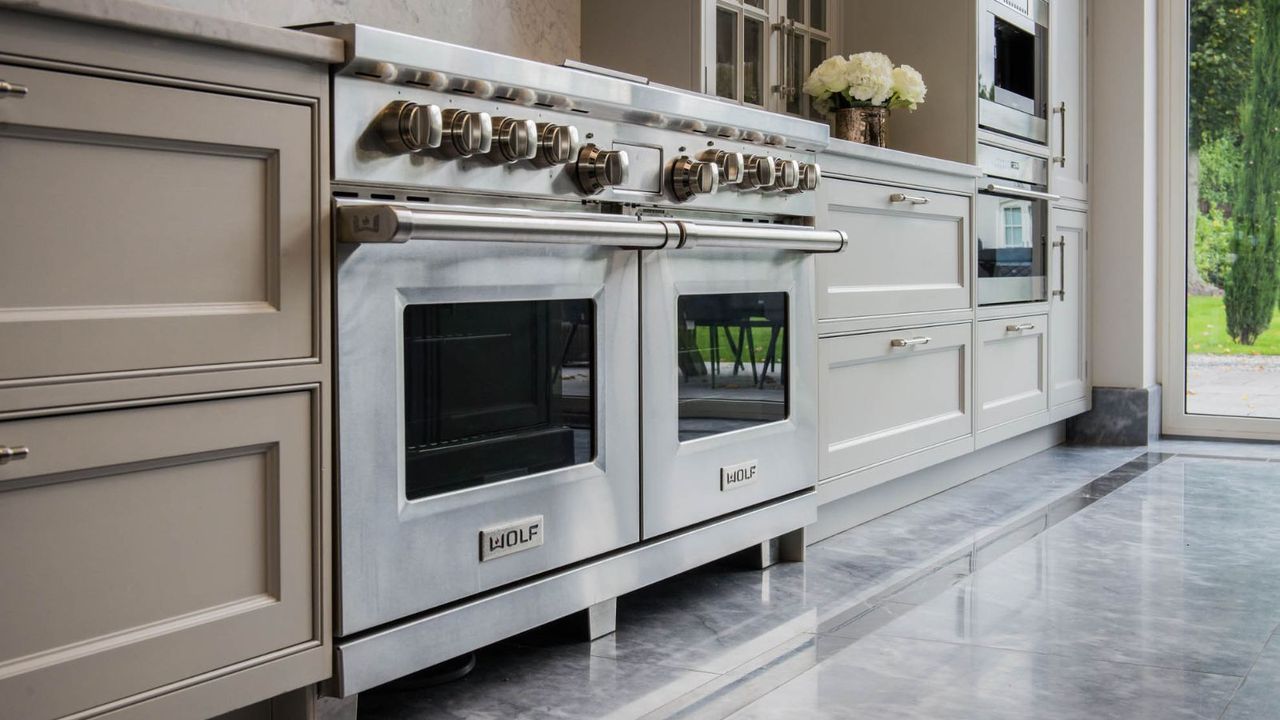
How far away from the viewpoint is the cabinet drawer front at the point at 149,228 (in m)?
1.19

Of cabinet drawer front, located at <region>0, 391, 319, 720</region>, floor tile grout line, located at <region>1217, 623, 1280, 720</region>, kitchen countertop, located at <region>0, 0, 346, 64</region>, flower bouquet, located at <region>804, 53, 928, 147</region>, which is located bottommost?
floor tile grout line, located at <region>1217, 623, 1280, 720</region>

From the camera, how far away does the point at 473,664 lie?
6.32 feet

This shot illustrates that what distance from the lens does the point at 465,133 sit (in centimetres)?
164

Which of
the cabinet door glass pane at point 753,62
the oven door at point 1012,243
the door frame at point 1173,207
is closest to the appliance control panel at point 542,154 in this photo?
the cabinet door glass pane at point 753,62

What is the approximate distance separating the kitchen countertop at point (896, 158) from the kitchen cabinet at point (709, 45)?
0.37m

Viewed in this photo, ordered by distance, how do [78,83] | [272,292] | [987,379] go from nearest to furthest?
[78,83]
[272,292]
[987,379]

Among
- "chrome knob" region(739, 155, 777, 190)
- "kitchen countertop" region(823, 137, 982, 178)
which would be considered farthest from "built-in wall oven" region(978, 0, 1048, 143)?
"chrome knob" region(739, 155, 777, 190)

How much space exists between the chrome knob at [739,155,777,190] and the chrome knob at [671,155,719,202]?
0.19 meters

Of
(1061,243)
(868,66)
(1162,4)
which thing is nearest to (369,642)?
(868,66)

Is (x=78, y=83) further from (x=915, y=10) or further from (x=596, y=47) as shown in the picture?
(x=915, y=10)

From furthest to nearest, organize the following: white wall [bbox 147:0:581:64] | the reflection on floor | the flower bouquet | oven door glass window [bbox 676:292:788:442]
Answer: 1. the flower bouquet
2. oven door glass window [bbox 676:292:788:442]
3. white wall [bbox 147:0:581:64]
4. the reflection on floor

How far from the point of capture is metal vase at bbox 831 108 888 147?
11.0 ft

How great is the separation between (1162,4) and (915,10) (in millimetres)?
1664

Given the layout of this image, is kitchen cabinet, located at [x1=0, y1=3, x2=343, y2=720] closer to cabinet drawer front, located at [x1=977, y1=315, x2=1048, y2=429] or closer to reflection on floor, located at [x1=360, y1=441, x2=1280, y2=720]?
reflection on floor, located at [x1=360, y1=441, x2=1280, y2=720]
